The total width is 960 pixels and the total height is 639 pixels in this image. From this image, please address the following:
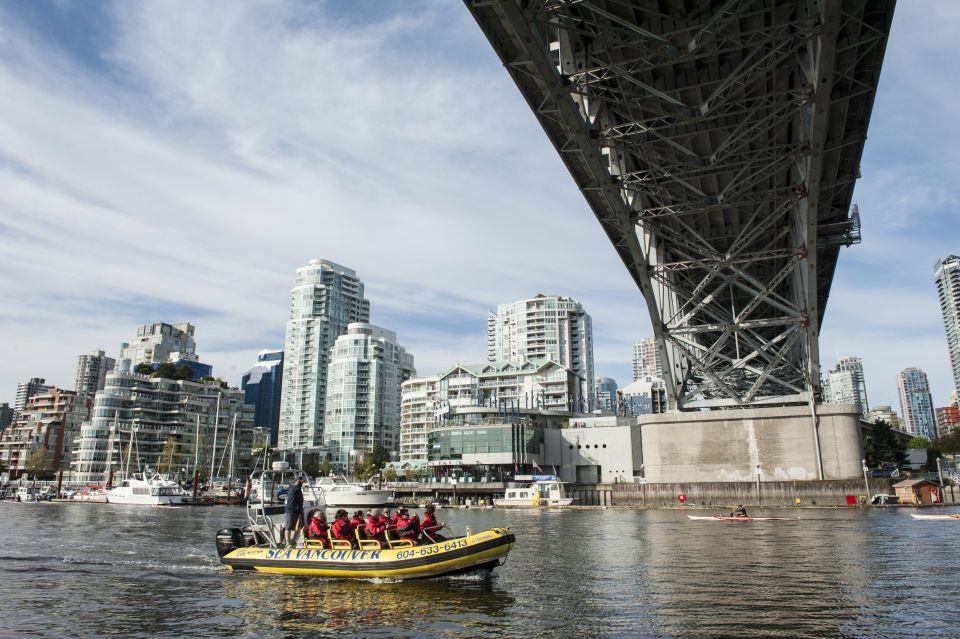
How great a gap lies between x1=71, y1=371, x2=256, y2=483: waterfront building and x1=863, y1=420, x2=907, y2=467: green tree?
78.1 meters

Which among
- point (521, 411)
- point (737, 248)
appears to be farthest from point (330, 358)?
point (737, 248)

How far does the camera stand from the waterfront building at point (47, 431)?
349ft

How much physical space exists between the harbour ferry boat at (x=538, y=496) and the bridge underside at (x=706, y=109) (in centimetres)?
2393

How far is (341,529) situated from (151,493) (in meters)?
58.2

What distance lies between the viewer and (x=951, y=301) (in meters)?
185

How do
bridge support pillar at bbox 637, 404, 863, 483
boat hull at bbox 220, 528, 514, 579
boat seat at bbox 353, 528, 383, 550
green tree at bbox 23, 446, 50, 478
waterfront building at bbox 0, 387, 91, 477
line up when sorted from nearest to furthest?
1. boat hull at bbox 220, 528, 514, 579
2. boat seat at bbox 353, 528, 383, 550
3. bridge support pillar at bbox 637, 404, 863, 483
4. green tree at bbox 23, 446, 50, 478
5. waterfront building at bbox 0, 387, 91, 477

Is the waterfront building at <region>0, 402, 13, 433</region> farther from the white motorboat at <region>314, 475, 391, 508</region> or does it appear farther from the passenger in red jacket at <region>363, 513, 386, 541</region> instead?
the passenger in red jacket at <region>363, 513, 386, 541</region>

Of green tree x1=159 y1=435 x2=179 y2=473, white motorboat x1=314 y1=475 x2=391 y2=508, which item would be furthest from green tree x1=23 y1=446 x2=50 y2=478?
white motorboat x1=314 y1=475 x2=391 y2=508

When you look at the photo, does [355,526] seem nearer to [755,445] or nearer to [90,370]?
[755,445]

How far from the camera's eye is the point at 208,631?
1130 centimetres

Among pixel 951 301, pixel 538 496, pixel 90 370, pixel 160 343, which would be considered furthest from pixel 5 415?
pixel 951 301

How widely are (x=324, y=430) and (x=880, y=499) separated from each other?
100565mm

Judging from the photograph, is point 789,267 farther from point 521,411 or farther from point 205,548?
point 521,411

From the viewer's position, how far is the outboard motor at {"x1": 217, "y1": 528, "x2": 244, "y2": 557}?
1769cm
